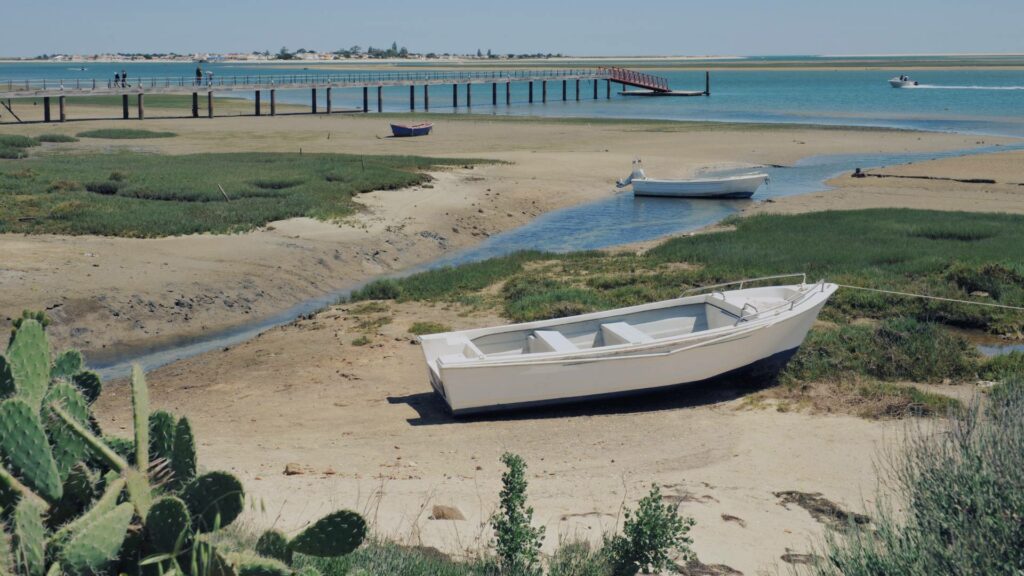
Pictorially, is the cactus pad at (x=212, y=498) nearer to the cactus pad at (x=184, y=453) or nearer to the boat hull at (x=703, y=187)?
the cactus pad at (x=184, y=453)

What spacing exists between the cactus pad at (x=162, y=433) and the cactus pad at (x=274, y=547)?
640mm

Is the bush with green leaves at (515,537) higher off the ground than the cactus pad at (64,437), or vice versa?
the cactus pad at (64,437)

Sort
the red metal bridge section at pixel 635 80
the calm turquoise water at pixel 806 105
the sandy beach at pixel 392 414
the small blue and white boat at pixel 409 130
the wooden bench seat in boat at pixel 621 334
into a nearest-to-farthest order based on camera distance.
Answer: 1. the sandy beach at pixel 392 414
2. the wooden bench seat in boat at pixel 621 334
3. the small blue and white boat at pixel 409 130
4. the calm turquoise water at pixel 806 105
5. the red metal bridge section at pixel 635 80

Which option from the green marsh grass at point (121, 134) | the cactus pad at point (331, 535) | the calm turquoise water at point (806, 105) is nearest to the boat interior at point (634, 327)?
the cactus pad at point (331, 535)

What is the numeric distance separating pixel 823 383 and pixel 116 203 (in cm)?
1890

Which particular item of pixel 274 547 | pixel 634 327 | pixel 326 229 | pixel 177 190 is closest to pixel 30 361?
pixel 274 547

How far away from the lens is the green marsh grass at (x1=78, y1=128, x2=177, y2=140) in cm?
4831

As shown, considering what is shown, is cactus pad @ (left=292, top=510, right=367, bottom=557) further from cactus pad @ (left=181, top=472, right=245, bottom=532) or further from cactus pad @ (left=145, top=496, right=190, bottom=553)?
cactus pad @ (left=145, top=496, right=190, bottom=553)

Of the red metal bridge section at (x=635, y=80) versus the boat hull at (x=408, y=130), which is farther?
the red metal bridge section at (x=635, y=80)

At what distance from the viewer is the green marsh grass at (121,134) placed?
48312 mm

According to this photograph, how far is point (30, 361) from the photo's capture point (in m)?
4.78

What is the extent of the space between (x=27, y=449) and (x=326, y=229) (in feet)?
70.6

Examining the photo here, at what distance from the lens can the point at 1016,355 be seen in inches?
569

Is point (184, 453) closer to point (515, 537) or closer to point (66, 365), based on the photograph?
point (66, 365)
